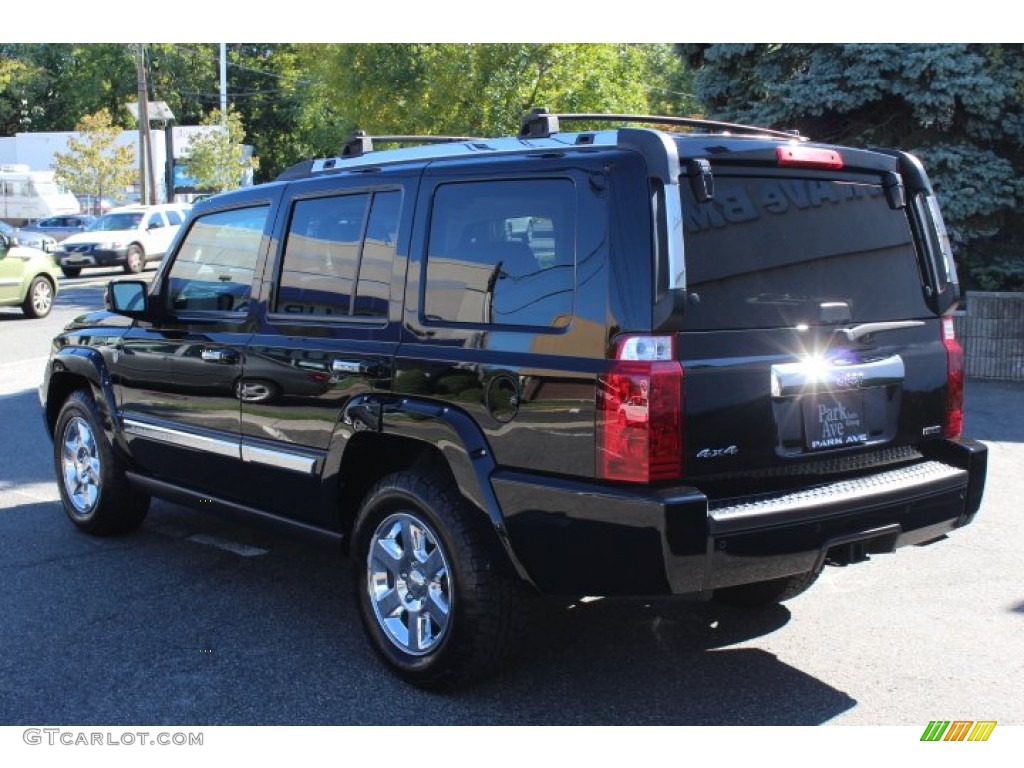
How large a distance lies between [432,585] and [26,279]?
16.7 meters

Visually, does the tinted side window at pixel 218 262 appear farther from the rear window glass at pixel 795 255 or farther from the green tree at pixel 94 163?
the green tree at pixel 94 163

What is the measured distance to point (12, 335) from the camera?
16719 mm

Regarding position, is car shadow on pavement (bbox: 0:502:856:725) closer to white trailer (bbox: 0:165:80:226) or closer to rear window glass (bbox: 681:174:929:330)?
rear window glass (bbox: 681:174:929:330)

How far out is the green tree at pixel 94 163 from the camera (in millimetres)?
44000

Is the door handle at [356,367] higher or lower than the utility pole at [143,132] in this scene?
lower

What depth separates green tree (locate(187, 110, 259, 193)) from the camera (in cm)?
4291

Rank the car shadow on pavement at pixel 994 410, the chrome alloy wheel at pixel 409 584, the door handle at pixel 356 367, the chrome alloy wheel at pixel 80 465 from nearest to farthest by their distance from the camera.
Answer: the chrome alloy wheel at pixel 409 584, the door handle at pixel 356 367, the chrome alloy wheel at pixel 80 465, the car shadow on pavement at pixel 994 410

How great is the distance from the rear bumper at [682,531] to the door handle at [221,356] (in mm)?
1777

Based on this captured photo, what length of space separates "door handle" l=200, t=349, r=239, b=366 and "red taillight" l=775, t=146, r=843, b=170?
8.28ft

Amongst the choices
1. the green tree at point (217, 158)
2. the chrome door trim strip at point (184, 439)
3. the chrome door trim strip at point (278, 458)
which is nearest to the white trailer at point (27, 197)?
the green tree at point (217, 158)
